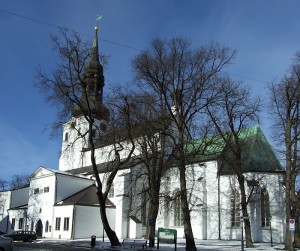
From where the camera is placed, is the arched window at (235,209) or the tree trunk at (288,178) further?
the arched window at (235,209)

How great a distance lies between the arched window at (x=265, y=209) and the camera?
40625mm

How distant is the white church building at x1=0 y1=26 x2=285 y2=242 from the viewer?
1598 inches

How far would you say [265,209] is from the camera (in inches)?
1620

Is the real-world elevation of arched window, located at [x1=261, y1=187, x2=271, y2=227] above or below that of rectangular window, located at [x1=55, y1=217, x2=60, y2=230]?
above

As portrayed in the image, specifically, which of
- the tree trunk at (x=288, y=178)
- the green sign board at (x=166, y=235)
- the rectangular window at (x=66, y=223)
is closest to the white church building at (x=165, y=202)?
the rectangular window at (x=66, y=223)

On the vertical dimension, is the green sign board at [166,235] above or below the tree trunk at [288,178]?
below

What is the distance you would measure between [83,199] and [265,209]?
72.6 feet

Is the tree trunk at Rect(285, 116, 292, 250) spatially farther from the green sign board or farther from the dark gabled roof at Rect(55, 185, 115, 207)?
the dark gabled roof at Rect(55, 185, 115, 207)

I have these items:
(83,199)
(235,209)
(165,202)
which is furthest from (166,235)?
(83,199)

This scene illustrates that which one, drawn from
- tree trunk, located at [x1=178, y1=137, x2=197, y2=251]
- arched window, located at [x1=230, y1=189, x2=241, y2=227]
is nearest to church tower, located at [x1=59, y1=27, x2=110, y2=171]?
tree trunk, located at [x1=178, y1=137, x2=197, y2=251]

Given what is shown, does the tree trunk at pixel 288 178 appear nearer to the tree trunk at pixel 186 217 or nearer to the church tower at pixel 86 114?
the tree trunk at pixel 186 217

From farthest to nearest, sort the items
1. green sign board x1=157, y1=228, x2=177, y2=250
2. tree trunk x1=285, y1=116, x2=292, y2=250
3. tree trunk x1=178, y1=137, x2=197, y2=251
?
1. green sign board x1=157, y1=228, x2=177, y2=250
2. tree trunk x1=285, y1=116, x2=292, y2=250
3. tree trunk x1=178, y1=137, x2=197, y2=251

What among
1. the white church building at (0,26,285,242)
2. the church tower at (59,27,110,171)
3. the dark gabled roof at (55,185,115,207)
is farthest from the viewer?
the dark gabled roof at (55,185,115,207)

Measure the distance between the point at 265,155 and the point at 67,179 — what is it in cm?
2583
